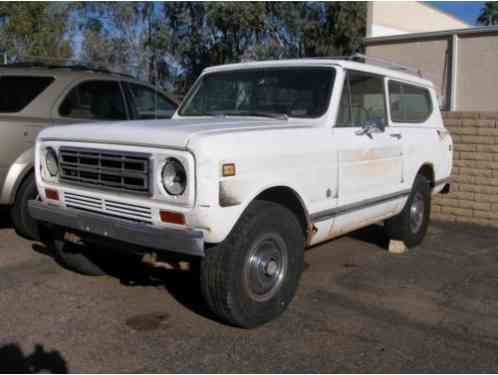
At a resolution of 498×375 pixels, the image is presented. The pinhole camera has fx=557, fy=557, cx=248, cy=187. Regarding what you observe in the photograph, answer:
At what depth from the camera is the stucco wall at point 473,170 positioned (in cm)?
789

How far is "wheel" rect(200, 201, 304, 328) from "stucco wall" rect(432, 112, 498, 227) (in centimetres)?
474

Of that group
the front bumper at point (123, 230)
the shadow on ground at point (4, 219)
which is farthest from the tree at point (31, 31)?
the front bumper at point (123, 230)

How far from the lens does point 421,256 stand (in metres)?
6.20

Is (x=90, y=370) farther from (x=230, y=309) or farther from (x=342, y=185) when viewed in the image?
(x=342, y=185)

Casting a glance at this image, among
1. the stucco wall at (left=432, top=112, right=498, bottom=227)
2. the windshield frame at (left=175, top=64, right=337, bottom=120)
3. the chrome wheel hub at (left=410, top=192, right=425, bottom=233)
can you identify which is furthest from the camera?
the stucco wall at (left=432, top=112, right=498, bottom=227)

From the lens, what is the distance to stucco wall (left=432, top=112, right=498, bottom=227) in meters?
7.89

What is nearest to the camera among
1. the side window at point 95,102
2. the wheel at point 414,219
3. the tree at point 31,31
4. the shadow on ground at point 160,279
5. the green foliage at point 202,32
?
the shadow on ground at point 160,279

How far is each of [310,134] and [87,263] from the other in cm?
231

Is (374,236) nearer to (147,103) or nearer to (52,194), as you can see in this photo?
(147,103)

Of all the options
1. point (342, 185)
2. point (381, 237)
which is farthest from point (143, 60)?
point (342, 185)

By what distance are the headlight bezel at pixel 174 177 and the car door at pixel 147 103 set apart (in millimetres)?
3380

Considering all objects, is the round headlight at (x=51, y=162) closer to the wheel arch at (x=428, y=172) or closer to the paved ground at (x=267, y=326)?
the paved ground at (x=267, y=326)

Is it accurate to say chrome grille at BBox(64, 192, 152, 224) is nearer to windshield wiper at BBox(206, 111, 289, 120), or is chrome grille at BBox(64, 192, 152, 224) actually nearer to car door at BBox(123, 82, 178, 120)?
windshield wiper at BBox(206, 111, 289, 120)

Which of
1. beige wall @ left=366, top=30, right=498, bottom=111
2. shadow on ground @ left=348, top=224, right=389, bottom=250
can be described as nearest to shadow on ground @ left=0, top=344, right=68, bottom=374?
shadow on ground @ left=348, top=224, right=389, bottom=250
